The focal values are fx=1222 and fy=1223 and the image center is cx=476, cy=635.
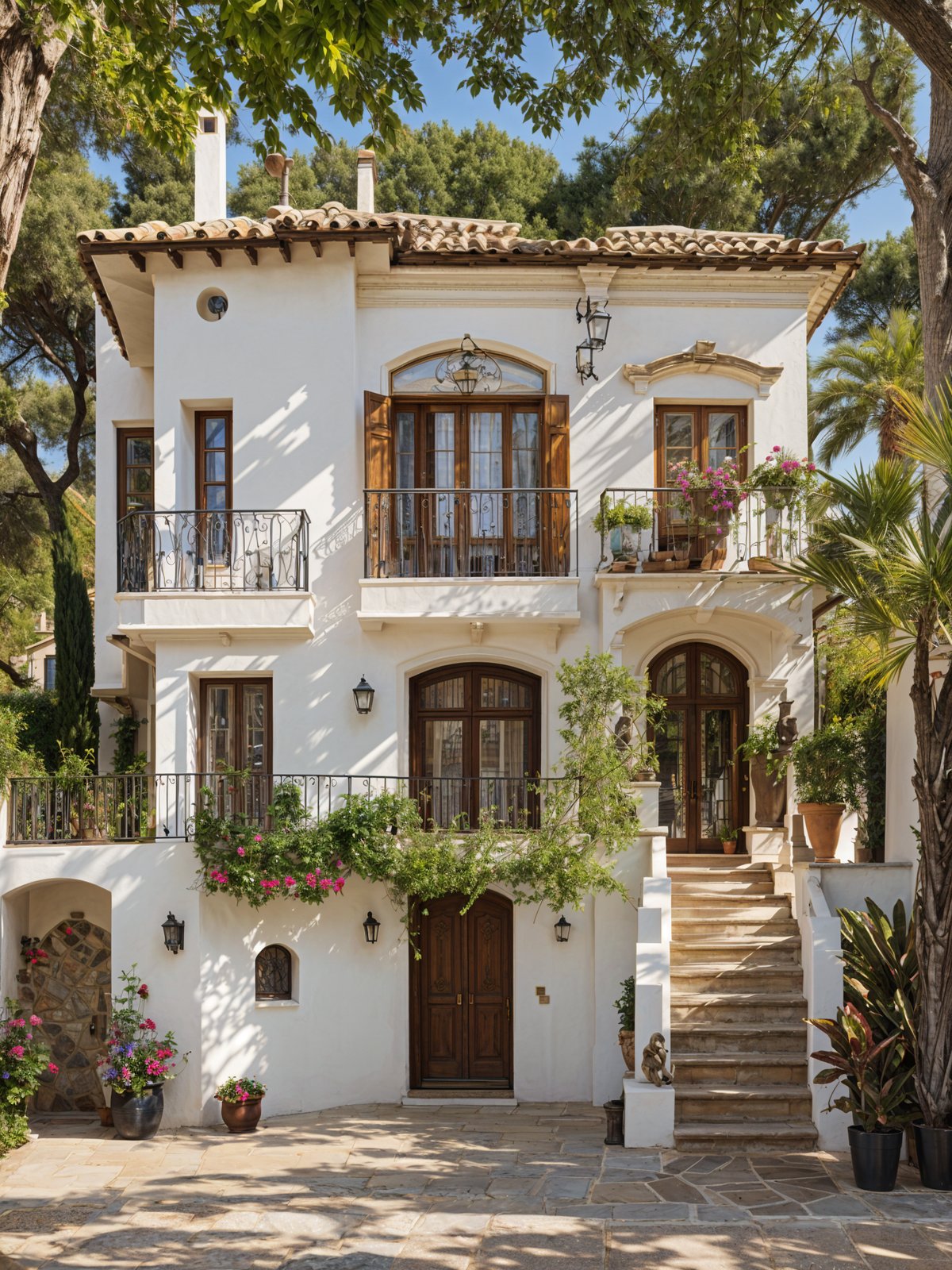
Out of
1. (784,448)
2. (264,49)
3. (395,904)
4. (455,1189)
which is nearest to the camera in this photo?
(264,49)

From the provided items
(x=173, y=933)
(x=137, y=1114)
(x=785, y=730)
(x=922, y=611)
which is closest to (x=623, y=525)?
(x=785, y=730)

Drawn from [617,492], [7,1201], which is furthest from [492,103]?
[7,1201]

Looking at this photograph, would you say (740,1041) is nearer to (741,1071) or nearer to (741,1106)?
(741,1071)

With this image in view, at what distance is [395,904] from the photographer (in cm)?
1428

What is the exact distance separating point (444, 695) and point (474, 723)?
520mm

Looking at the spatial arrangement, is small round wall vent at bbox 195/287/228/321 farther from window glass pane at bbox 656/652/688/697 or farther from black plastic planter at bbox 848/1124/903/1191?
black plastic planter at bbox 848/1124/903/1191

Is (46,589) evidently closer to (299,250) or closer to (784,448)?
(299,250)

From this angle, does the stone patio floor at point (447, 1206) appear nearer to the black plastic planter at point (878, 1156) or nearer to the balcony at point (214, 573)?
the black plastic planter at point (878, 1156)

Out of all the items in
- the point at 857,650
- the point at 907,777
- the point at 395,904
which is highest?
the point at 857,650

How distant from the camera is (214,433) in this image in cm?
1552

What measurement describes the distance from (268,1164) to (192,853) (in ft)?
11.9

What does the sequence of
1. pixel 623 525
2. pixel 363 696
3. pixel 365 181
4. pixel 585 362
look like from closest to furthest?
pixel 363 696 < pixel 623 525 < pixel 585 362 < pixel 365 181

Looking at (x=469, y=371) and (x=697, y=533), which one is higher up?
(x=469, y=371)

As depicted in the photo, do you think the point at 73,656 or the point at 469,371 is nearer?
the point at 469,371
